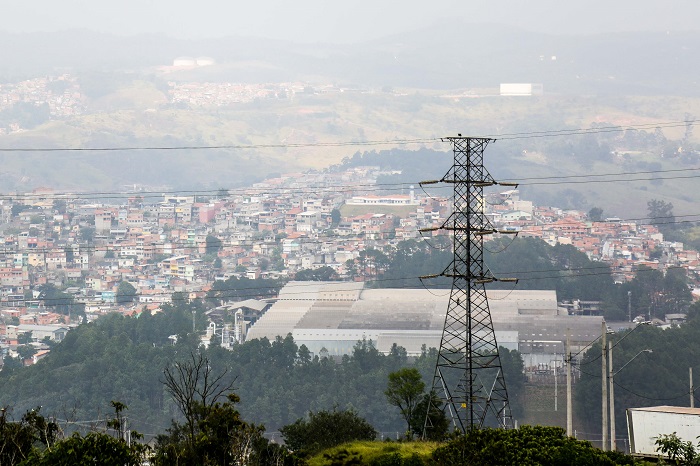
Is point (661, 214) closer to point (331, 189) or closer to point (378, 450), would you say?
point (331, 189)

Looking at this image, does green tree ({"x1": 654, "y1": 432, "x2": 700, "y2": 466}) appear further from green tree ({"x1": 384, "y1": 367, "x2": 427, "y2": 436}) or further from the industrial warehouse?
the industrial warehouse

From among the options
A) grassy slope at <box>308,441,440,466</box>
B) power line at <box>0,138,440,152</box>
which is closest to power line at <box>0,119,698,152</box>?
power line at <box>0,138,440,152</box>

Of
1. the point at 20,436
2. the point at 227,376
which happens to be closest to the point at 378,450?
the point at 20,436

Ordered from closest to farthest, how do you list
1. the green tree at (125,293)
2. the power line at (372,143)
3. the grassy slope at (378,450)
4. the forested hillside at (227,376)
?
the grassy slope at (378,450), the forested hillside at (227,376), the green tree at (125,293), the power line at (372,143)

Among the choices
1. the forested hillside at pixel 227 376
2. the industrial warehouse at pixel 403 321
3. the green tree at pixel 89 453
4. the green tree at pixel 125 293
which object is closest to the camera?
the green tree at pixel 89 453

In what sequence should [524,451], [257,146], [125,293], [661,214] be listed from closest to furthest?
[524,451], [125,293], [661,214], [257,146]

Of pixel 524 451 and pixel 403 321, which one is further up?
pixel 524 451

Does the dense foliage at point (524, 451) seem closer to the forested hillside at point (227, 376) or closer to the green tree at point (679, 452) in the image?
the green tree at point (679, 452)

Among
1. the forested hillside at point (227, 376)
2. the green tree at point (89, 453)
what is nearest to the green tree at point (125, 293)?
the forested hillside at point (227, 376)

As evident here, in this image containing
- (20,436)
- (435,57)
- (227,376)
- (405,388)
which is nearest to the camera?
(20,436)

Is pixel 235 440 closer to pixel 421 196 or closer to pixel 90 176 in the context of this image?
pixel 421 196
